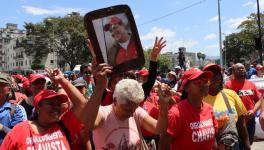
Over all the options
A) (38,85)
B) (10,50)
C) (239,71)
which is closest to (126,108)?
(38,85)

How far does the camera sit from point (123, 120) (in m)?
3.09

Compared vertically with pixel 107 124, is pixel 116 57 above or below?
above

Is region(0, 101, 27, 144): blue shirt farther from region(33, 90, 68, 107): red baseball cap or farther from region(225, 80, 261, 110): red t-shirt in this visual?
region(225, 80, 261, 110): red t-shirt

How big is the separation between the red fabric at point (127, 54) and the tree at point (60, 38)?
48.6 m

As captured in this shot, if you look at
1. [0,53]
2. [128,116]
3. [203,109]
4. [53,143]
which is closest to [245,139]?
[203,109]

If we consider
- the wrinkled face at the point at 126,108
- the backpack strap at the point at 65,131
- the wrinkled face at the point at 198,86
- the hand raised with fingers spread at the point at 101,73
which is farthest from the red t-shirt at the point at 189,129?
the hand raised with fingers spread at the point at 101,73

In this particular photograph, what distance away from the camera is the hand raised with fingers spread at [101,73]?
269cm

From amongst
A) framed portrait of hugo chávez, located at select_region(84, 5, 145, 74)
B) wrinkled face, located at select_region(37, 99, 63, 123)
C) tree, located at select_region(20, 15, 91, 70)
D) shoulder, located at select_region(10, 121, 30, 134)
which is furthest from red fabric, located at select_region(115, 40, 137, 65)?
tree, located at select_region(20, 15, 91, 70)

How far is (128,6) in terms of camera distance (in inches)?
117

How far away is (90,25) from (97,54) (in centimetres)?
22

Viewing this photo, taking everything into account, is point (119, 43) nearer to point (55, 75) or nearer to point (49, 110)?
point (55, 75)

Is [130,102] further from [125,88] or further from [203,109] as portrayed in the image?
[203,109]

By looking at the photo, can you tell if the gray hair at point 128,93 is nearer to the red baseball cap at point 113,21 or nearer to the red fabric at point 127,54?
the red fabric at point 127,54

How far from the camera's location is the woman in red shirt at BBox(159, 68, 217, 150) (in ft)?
11.2
